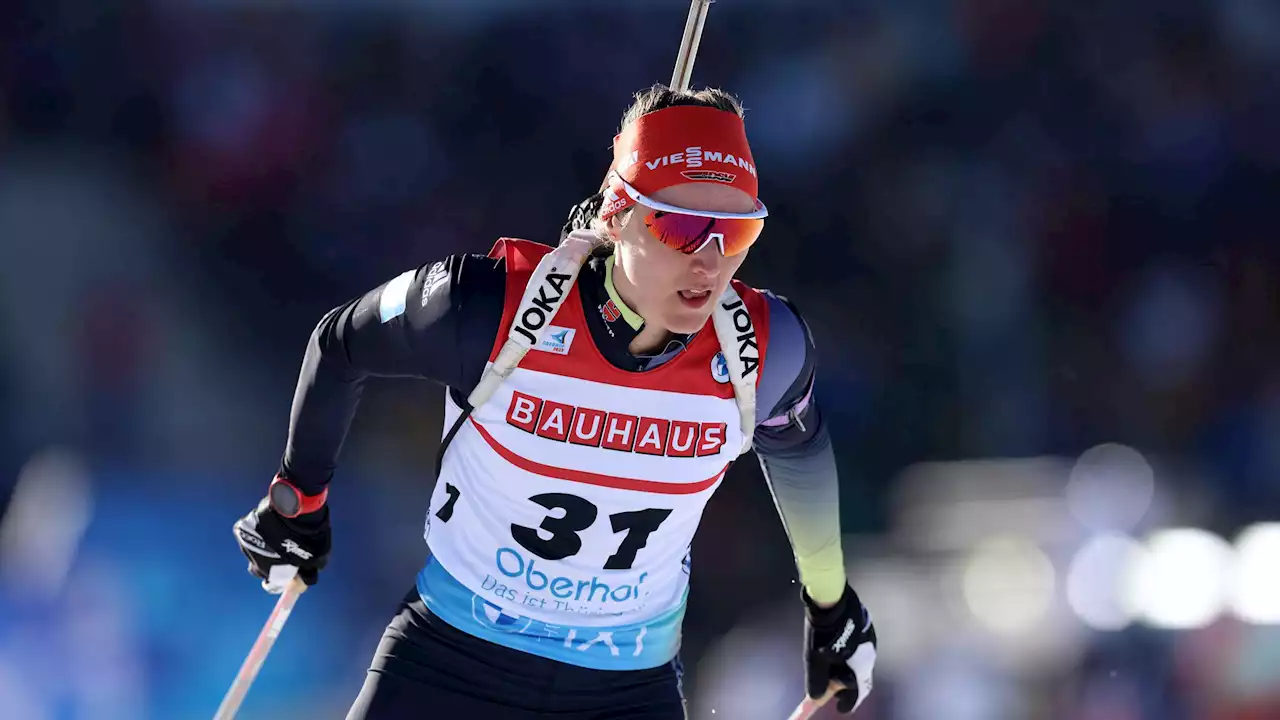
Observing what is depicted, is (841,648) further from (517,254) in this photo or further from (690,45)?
(690,45)

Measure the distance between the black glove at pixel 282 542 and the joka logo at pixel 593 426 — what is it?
889 mm

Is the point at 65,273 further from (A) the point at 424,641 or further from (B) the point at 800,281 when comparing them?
(A) the point at 424,641

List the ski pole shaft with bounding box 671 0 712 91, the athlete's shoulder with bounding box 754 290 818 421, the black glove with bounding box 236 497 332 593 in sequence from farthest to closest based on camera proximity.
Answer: the black glove with bounding box 236 497 332 593 → the ski pole shaft with bounding box 671 0 712 91 → the athlete's shoulder with bounding box 754 290 818 421

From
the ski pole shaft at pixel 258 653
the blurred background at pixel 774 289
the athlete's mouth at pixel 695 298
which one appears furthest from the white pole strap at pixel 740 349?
the blurred background at pixel 774 289

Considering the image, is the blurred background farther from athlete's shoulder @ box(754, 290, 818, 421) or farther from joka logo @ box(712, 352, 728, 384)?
joka logo @ box(712, 352, 728, 384)

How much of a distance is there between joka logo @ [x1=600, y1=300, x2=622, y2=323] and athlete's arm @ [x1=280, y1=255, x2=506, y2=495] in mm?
226

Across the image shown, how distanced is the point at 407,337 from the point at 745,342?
0.74 metres

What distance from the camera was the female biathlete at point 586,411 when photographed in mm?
2709

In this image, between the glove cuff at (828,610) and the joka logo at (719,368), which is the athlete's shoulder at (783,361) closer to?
the joka logo at (719,368)

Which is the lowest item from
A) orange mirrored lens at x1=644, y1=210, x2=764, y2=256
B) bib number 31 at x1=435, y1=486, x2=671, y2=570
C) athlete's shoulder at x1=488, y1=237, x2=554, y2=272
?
bib number 31 at x1=435, y1=486, x2=671, y2=570

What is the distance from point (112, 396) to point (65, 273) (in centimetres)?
71

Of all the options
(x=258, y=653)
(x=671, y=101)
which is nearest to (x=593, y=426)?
(x=671, y=101)

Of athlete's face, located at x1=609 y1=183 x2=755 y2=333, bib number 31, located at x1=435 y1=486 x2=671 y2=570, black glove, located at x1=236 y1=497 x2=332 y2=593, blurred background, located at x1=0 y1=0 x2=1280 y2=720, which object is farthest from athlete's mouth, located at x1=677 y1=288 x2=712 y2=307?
blurred background, located at x1=0 y1=0 x2=1280 y2=720

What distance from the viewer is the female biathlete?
2.71 m
